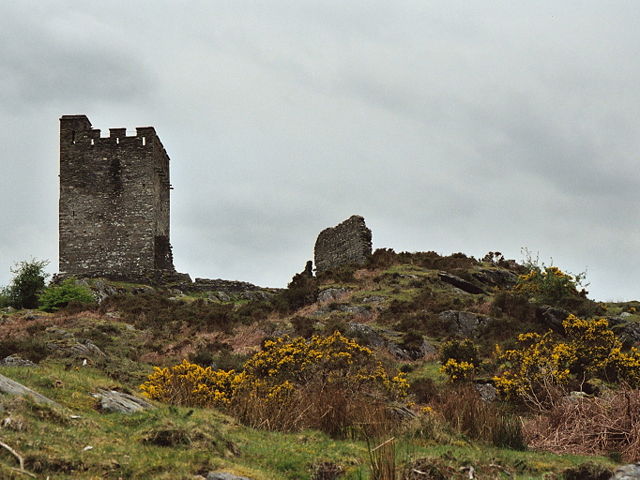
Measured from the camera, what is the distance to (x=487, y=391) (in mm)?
18250

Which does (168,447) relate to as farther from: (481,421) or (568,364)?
(568,364)

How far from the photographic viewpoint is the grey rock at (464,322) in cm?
2497

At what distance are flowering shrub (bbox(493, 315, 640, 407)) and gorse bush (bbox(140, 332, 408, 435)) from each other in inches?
110

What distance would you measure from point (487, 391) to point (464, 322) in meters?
7.38

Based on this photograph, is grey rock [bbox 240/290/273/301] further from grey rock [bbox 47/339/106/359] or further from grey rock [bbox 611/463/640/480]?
grey rock [bbox 611/463/640/480]

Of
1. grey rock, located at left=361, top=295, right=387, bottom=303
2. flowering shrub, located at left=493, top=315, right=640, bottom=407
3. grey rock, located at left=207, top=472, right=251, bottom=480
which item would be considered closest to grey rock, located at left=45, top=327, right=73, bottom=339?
grey rock, located at left=361, top=295, right=387, bottom=303

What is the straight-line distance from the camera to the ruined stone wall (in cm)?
3825

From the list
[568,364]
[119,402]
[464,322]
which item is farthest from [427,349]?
[119,402]

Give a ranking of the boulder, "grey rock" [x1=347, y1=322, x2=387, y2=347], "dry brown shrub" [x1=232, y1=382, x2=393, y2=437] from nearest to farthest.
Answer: "dry brown shrub" [x1=232, y1=382, x2=393, y2=437], "grey rock" [x1=347, y1=322, x2=387, y2=347], the boulder

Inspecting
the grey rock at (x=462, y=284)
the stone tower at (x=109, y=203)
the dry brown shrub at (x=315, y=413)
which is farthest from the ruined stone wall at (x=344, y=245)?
the dry brown shrub at (x=315, y=413)

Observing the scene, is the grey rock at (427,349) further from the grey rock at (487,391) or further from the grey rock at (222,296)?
the grey rock at (222,296)

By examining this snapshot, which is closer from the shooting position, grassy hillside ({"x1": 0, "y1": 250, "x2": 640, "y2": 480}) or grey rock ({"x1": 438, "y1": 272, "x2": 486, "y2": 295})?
grassy hillside ({"x1": 0, "y1": 250, "x2": 640, "y2": 480})

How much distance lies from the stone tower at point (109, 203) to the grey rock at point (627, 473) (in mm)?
36020

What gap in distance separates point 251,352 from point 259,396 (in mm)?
9697
